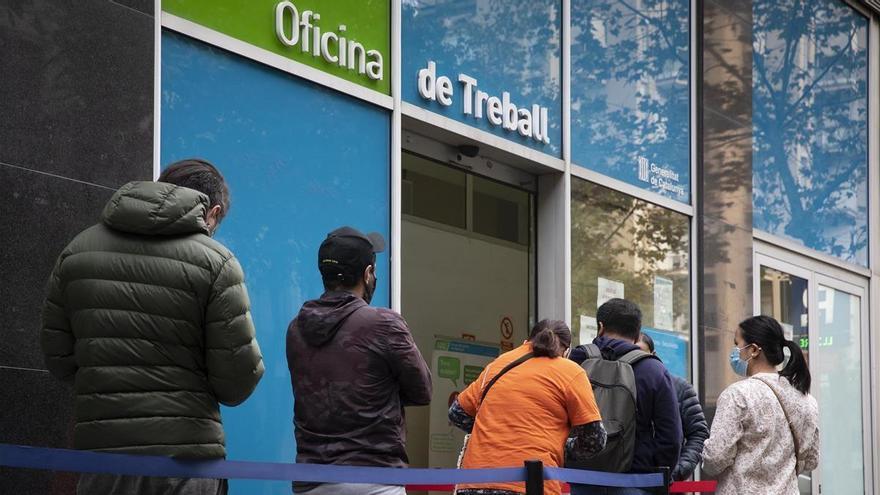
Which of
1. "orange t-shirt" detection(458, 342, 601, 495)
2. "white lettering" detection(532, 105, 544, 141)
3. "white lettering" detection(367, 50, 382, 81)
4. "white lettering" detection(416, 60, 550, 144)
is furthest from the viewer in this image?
"white lettering" detection(532, 105, 544, 141)

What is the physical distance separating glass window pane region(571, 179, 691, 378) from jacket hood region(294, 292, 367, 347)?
4.71 metres

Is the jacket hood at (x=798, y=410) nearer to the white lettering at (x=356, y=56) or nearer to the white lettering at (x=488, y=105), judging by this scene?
the white lettering at (x=488, y=105)

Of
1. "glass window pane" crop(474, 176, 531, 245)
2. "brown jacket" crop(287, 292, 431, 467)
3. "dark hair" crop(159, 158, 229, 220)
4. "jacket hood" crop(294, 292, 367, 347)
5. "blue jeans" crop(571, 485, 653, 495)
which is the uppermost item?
"glass window pane" crop(474, 176, 531, 245)

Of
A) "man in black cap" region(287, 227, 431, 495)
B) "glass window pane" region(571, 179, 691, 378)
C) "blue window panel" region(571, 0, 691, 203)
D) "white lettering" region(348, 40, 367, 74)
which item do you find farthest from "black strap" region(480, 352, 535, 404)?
"blue window panel" region(571, 0, 691, 203)

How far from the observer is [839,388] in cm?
1454

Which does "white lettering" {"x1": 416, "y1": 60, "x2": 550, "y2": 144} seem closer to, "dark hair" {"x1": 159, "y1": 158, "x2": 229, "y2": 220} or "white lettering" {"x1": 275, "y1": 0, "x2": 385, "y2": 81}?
"white lettering" {"x1": 275, "y1": 0, "x2": 385, "y2": 81}

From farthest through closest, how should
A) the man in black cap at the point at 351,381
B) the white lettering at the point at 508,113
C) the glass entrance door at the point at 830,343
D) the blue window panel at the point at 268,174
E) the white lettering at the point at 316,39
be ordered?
the glass entrance door at the point at 830,343
the white lettering at the point at 508,113
the white lettering at the point at 316,39
the blue window panel at the point at 268,174
the man in black cap at the point at 351,381

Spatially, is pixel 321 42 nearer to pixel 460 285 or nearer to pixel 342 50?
pixel 342 50

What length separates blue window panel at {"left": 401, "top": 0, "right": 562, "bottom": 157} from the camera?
8.27 m

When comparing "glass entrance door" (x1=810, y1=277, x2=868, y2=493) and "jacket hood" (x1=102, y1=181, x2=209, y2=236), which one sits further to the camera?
"glass entrance door" (x1=810, y1=277, x2=868, y2=493)

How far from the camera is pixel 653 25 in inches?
446

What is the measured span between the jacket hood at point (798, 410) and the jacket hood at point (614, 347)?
1.10 metres

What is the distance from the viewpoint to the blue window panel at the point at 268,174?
644 cm

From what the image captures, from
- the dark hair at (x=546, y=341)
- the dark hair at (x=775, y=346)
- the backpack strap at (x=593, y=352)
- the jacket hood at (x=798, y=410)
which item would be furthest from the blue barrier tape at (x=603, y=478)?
the dark hair at (x=775, y=346)
